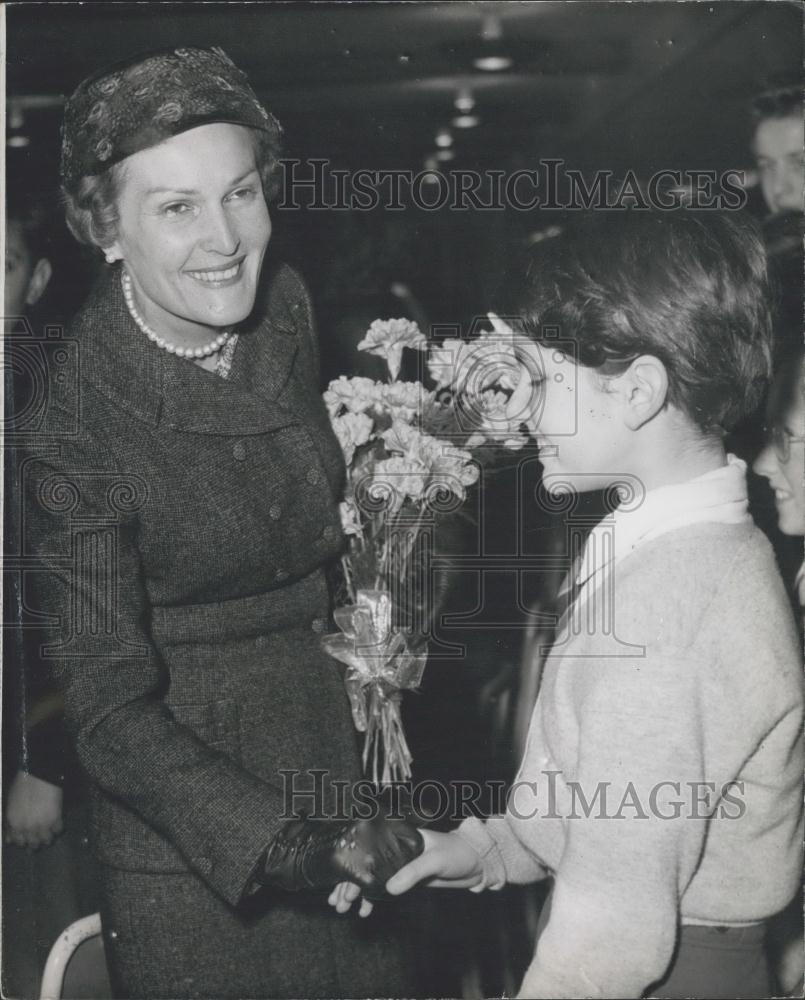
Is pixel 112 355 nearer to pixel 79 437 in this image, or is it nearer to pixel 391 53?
pixel 79 437

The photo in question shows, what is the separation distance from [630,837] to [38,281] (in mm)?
1039

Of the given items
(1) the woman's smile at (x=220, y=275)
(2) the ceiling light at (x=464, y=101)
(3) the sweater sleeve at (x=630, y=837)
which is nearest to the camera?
(3) the sweater sleeve at (x=630, y=837)

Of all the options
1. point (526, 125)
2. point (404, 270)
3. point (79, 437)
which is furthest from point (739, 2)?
point (79, 437)

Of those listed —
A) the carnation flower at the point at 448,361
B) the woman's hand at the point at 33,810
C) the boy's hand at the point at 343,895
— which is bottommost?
the boy's hand at the point at 343,895

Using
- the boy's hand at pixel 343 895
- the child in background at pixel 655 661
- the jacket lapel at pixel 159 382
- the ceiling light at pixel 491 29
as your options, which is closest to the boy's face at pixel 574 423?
the child in background at pixel 655 661

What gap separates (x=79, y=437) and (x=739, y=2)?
109cm

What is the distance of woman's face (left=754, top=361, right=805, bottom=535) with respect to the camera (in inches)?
53.6

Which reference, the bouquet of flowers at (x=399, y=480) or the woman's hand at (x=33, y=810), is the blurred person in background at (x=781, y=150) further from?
the woman's hand at (x=33, y=810)

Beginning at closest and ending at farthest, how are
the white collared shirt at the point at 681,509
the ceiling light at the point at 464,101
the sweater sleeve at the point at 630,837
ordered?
1. the sweater sleeve at the point at 630,837
2. the white collared shirt at the point at 681,509
3. the ceiling light at the point at 464,101

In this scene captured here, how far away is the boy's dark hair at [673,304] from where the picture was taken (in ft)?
3.86

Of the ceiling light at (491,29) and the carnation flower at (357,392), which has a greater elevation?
the ceiling light at (491,29)

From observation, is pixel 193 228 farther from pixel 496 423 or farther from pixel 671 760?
pixel 671 760

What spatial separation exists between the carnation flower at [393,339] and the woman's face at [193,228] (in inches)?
7.1

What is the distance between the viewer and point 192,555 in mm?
1257
